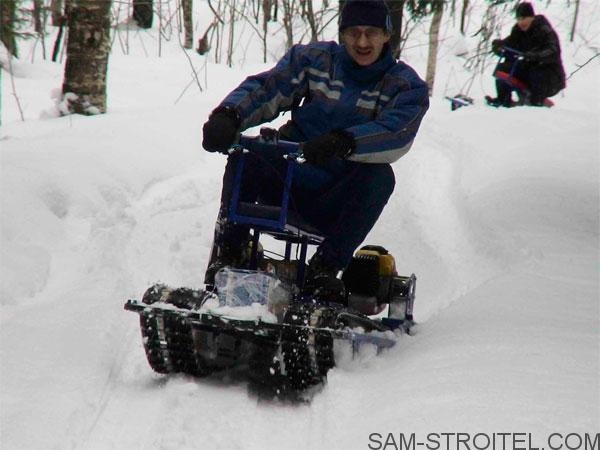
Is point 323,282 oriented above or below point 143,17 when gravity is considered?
above

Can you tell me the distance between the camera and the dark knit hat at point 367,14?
13.0 feet

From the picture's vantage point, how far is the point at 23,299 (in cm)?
459

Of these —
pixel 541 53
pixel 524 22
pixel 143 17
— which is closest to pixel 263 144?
pixel 541 53

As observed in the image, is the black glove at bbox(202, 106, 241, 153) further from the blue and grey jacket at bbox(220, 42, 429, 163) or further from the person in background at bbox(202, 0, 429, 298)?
the blue and grey jacket at bbox(220, 42, 429, 163)

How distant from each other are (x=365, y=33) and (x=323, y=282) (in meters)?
1.11

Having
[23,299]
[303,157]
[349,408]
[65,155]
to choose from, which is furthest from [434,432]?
[65,155]

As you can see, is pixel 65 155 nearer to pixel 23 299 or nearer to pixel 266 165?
pixel 23 299

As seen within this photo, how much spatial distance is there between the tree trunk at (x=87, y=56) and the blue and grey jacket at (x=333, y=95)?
5217mm

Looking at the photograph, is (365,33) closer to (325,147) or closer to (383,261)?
(325,147)

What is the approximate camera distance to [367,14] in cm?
396

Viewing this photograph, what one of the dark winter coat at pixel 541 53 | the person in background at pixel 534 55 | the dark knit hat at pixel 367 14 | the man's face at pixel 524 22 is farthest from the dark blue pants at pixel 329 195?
the man's face at pixel 524 22

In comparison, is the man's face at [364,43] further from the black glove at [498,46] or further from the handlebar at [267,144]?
the black glove at [498,46]

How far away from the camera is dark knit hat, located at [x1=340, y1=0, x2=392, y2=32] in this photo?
3957 mm

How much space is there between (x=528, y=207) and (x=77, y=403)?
4.71m
